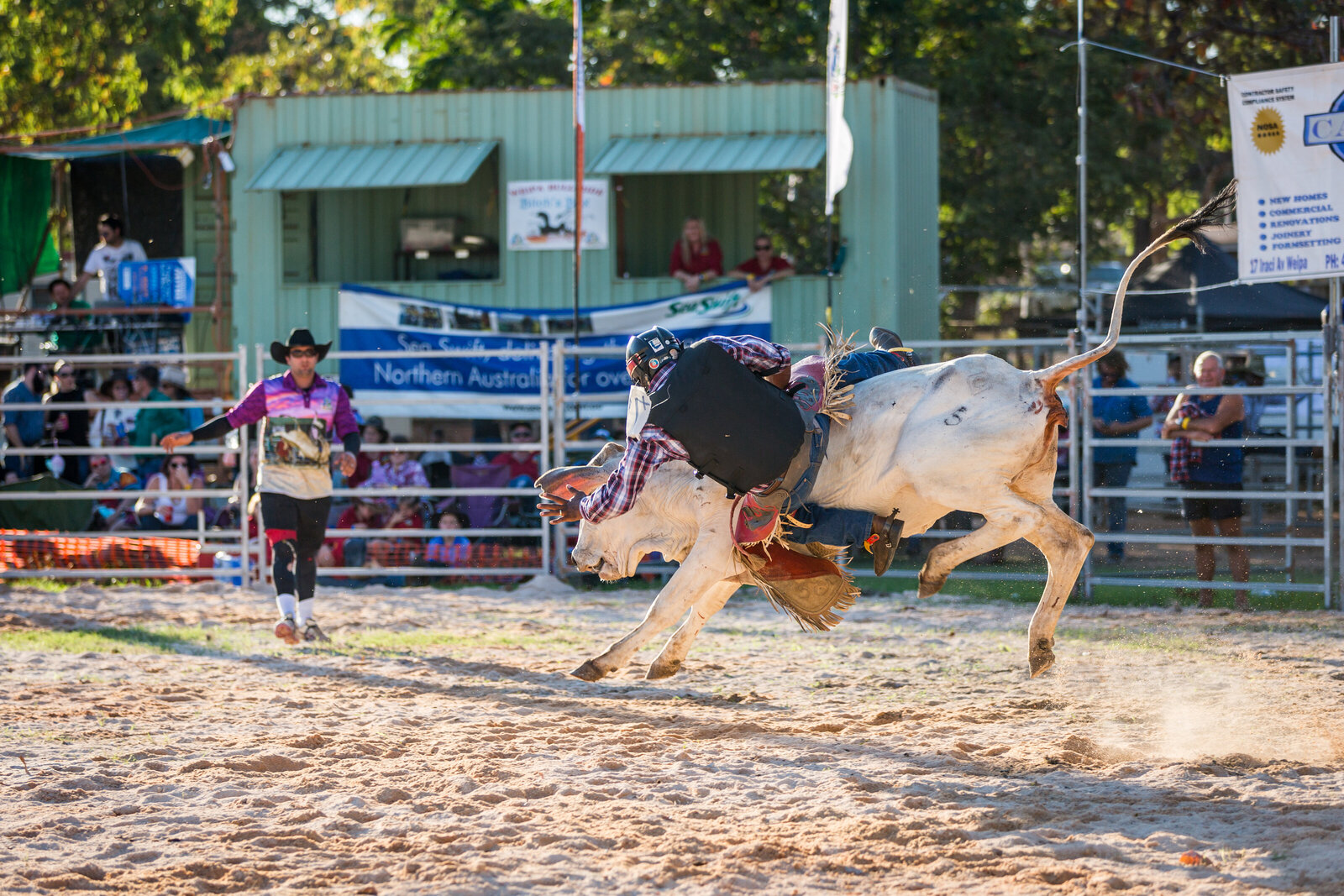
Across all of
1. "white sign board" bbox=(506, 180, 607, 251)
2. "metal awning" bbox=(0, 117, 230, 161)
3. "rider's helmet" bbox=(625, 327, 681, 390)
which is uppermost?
"metal awning" bbox=(0, 117, 230, 161)

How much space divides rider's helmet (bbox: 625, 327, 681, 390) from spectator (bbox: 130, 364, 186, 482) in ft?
21.9

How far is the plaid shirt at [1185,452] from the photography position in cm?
943

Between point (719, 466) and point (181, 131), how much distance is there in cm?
1031

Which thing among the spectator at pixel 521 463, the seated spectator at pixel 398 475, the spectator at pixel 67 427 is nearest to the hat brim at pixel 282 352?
the seated spectator at pixel 398 475

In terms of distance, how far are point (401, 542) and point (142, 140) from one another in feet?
17.4

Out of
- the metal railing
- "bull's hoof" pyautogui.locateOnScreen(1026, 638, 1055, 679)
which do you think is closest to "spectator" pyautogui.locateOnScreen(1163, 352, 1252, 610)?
"bull's hoof" pyautogui.locateOnScreen(1026, 638, 1055, 679)

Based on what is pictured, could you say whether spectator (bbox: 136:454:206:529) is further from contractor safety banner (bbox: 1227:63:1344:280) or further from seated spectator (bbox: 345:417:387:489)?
contractor safety banner (bbox: 1227:63:1344:280)

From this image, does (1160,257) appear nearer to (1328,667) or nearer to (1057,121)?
(1057,121)

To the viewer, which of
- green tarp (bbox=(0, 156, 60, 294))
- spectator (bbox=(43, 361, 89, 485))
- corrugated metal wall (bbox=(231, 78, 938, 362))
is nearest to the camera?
spectator (bbox=(43, 361, 89, 485))

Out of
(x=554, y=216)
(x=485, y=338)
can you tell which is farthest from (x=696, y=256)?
(x=485, y=338)

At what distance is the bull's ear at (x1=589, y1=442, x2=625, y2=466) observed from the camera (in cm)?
614

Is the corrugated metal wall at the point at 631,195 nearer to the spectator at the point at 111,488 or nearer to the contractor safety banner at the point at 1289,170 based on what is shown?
the spectator at the point at 111,488

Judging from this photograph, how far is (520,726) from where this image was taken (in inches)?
224

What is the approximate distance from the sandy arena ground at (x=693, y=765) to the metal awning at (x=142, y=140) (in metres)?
6.53
